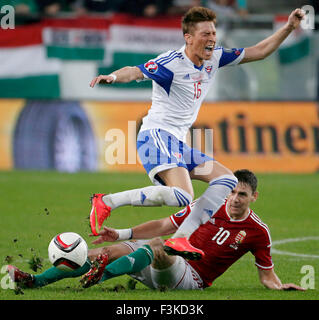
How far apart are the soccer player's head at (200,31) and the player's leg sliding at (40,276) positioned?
2154mm

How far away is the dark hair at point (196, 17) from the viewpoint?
7.03m

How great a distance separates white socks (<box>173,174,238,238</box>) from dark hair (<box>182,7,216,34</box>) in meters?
1.40

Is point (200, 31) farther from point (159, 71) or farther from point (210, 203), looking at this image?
point (210, 203)

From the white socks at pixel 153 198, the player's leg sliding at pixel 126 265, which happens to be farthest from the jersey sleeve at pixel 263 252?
the player's leg sliding at pixel 126 265

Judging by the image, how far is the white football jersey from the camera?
707cm

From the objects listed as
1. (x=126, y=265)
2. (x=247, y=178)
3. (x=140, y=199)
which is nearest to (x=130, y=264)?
(x=126, y=265)

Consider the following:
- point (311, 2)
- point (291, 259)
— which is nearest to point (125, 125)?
point (311, 2)

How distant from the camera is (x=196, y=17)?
7043 mm

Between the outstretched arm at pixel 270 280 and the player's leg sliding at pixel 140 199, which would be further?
the outstretched arm at pixel 270 280

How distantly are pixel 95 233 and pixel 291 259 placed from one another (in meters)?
2.86

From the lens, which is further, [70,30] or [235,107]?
[70,30]

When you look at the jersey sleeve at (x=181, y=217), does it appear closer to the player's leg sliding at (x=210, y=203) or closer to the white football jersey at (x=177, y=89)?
the player's leg sliding at (x=210, y=203)

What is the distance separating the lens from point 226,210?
7125 mm
